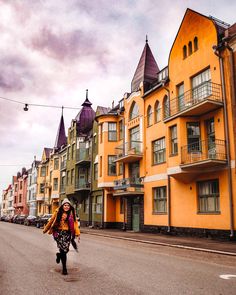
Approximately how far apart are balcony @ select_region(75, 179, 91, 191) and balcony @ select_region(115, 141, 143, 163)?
7.76m

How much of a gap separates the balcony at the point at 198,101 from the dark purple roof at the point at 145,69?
665cm

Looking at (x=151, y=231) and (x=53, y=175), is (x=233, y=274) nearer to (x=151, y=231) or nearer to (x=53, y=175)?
(x=151, y=231)

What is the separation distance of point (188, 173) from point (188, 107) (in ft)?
12.8

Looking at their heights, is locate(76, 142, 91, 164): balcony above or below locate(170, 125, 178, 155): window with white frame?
above

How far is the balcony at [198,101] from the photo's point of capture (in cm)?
1905

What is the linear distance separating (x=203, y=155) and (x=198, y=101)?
3.10m

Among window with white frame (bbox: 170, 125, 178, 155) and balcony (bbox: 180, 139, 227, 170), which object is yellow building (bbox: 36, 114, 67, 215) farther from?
balcony (bbox: 180, 139, 227, 170)

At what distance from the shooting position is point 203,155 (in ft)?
65.2

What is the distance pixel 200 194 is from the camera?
20.5 meters

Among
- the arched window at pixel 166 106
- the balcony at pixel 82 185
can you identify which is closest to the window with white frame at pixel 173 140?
the arched window at pixel 166 106

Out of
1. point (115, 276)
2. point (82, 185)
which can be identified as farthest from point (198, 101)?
point (82, 185)

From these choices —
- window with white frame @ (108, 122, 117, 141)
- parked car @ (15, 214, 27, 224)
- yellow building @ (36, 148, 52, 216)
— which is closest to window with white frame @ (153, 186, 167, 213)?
window with white frame @ (108, 122, 117, 141)

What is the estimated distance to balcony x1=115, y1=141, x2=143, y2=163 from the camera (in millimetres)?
27172

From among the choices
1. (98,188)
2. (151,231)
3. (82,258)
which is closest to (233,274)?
(82,258)
